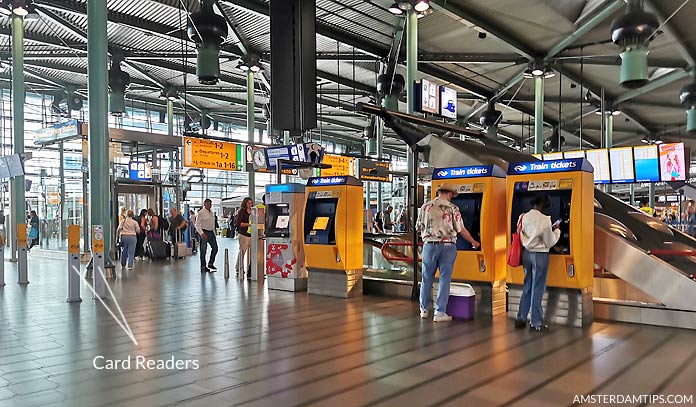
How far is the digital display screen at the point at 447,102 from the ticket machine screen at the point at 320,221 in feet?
8.13

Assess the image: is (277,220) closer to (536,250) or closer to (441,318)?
(441,318)

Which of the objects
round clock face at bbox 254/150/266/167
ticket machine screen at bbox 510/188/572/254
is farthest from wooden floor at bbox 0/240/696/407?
round clock face at bbox 254/150/266/167

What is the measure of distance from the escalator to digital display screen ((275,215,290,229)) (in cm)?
255

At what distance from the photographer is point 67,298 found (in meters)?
8.22

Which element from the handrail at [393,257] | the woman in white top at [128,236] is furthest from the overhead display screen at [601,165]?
the woman in white top at [128,236]

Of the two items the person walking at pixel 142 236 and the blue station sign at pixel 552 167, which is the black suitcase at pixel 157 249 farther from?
the blue station sign at pixel 552 167

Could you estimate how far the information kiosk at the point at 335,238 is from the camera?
838cm

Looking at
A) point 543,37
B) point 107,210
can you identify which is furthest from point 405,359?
point 543,37

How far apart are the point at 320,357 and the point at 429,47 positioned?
14883 millimetres

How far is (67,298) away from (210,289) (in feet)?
7.14

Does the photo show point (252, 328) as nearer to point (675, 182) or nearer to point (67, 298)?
point (67, 298)

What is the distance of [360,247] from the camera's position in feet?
28.1

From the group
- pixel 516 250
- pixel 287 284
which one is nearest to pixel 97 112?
pixel 287 284

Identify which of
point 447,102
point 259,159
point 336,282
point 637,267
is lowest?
point 336,282
